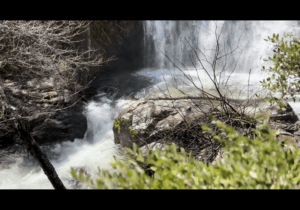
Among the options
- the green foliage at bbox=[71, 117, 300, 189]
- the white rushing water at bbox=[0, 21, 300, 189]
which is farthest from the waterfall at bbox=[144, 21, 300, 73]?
the green foliage at bbox=[71, 117, 300, 189]

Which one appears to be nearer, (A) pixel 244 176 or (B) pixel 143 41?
(A) pixel 244 176

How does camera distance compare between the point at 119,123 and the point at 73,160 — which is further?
the point at 73,160

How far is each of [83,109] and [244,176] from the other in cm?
893

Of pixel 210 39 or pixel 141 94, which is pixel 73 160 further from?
pixel 210 39

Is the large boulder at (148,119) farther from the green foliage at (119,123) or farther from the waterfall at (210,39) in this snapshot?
the waterfall at (210,39)

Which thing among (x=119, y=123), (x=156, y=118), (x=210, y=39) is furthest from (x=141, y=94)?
(x=210, y=39)

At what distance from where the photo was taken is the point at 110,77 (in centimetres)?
1349

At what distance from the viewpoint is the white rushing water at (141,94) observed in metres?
6.00

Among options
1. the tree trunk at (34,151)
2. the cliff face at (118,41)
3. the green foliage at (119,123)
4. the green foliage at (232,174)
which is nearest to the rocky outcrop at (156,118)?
the green foliage at (119,123)

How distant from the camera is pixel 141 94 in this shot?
11.2 m

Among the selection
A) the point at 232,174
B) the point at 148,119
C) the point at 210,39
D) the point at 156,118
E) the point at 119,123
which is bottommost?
the point at 119,123

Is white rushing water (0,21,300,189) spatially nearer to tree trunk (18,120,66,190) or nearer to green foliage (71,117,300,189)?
tree trunk (18,120,66,190)
